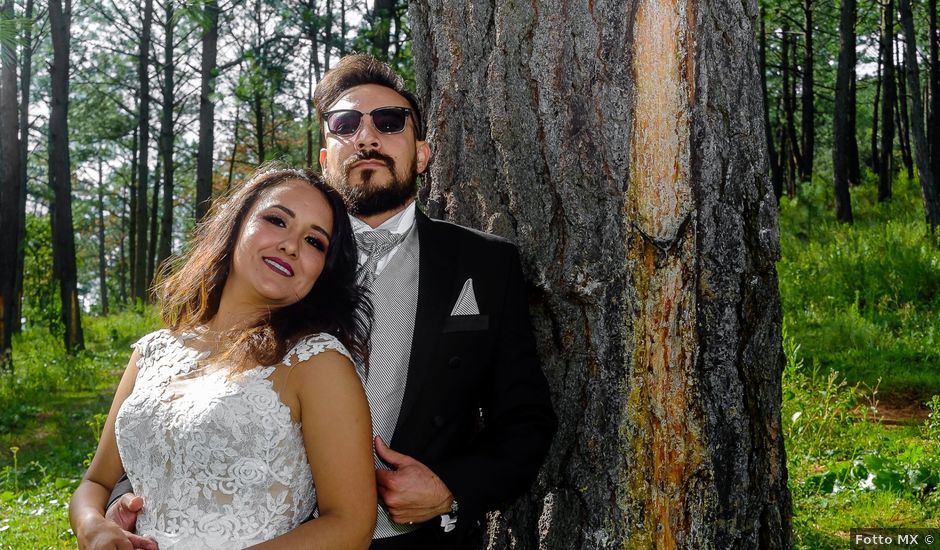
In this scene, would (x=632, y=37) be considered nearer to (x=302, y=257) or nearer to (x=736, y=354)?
(x=736, y=354)

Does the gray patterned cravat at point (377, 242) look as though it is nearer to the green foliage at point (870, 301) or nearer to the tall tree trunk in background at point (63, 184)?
the green foliage at point (870, 301)

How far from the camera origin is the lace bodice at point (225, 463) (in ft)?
6.65

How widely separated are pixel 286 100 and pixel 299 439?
58.9ft

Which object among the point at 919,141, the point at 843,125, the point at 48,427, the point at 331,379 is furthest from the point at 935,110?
the point at 331,379

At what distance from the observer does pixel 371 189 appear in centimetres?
275

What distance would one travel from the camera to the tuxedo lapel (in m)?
2.40

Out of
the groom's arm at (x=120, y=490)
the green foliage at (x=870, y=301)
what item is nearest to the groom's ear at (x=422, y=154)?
the groom's arm at (x=120, y=490)

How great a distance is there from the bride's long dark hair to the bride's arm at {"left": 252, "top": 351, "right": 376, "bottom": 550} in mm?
186

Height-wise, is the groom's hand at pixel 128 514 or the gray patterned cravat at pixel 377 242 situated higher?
the gray patterned cravat at pixel 377 242

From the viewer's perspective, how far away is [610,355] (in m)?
2.44

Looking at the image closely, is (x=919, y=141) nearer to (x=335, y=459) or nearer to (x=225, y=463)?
(x=335, y=459)

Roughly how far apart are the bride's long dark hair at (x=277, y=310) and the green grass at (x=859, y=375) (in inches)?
105

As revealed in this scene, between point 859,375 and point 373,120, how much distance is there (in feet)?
19.9

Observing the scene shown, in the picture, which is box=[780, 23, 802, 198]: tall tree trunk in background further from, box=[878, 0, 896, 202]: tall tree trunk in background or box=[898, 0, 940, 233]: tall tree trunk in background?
box=[898, 0, 940, 233]: tall tree trunk in background
